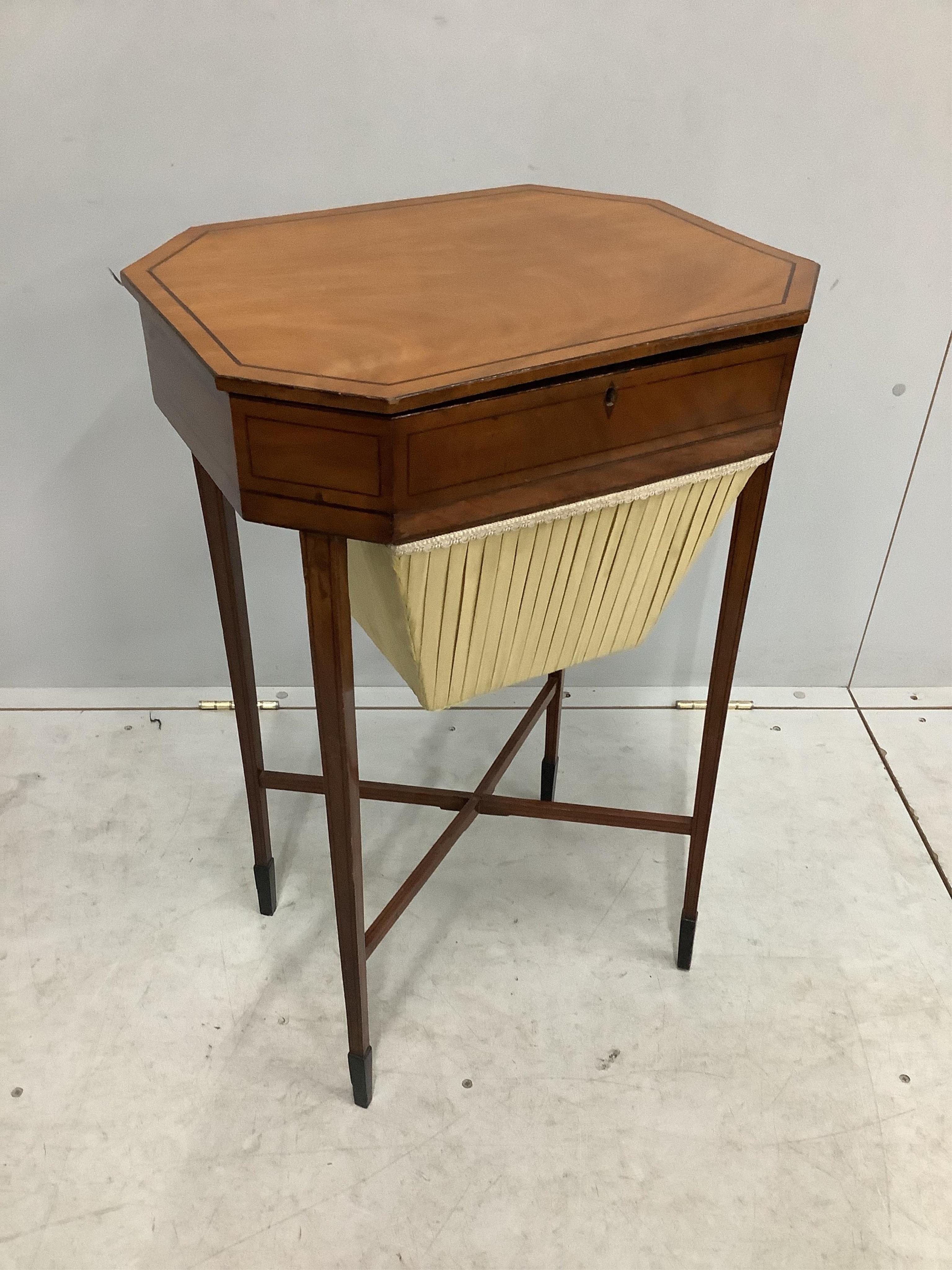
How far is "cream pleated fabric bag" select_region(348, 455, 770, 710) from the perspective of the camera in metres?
1.28

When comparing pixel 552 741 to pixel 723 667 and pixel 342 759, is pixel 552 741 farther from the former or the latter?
pixel 342 759

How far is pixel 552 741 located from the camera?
2.19 meters

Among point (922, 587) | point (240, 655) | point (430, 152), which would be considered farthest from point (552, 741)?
point (430, 152)

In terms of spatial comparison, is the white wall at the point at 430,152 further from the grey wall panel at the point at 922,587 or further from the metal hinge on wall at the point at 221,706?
the metal hinge on wall at the point at 221,706

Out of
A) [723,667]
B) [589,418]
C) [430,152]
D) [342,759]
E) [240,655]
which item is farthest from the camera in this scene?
[430,152]

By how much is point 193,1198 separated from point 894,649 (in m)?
2.03

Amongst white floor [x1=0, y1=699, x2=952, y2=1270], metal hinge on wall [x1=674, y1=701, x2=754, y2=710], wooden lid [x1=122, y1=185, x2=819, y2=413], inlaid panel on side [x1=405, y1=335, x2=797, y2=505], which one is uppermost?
wooden lid [x1=122, y1=185, x2=819, y2=413]

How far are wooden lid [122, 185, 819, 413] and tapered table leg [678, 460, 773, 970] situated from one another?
0.29 m

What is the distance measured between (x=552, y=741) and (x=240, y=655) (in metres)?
0.75

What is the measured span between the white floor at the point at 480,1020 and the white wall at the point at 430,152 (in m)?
0.68

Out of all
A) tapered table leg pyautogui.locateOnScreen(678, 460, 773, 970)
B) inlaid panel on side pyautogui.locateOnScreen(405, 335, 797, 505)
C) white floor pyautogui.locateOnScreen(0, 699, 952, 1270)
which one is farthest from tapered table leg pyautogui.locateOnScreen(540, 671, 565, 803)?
inlaid panel on side pyautogui.locateOnScreen(405, 335, 797, 505)

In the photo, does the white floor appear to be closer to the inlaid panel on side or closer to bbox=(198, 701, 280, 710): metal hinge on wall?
bbox=(198, 701, 280, 710): metal hinge on wall

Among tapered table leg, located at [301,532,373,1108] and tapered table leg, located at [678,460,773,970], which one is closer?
tapered table leg, located at [301,532,373,1108]

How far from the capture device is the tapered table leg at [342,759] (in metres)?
1.19
